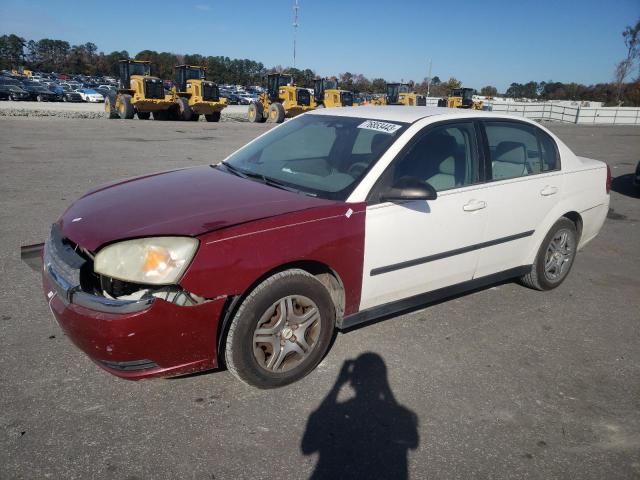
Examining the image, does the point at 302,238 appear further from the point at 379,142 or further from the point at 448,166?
the point at 448,166

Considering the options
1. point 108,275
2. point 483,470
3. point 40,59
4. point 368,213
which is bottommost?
point 483,470

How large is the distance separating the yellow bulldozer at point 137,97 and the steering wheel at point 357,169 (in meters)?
22.1

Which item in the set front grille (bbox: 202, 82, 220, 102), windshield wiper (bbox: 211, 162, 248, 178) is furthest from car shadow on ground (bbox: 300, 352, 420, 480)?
front grille (bbox: 202, 82, 220, 102)

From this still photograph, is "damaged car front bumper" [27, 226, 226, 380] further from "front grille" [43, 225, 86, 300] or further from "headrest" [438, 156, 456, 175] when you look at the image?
"headrest" [438, 156, 456, 175]

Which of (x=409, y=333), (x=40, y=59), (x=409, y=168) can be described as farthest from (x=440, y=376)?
(x=40, y=59)

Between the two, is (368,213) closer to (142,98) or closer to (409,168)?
(409,168)

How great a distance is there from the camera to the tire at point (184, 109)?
24250 millimetres

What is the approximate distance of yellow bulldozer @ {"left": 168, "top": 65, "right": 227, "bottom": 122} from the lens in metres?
24.4

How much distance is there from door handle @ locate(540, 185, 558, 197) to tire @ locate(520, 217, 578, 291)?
0.30 m

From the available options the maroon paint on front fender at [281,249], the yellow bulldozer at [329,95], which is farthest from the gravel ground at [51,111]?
the maroon paint on front fender at [281,249]

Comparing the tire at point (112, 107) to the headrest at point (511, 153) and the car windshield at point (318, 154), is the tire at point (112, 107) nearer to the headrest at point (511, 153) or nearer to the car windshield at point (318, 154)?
the car windshield at point (318, 154)

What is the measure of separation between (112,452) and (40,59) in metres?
139

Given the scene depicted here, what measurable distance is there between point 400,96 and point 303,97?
1035 centimetres

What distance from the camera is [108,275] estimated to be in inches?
96.5
